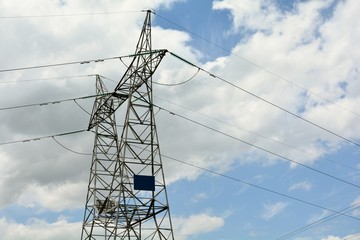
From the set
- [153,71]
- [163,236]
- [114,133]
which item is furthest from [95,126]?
[163,236]

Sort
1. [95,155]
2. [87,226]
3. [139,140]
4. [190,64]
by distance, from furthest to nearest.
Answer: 1. [95,155]
2. [87,226]
3. [139,140]
4. [190,64]

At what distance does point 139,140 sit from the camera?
33781 mm

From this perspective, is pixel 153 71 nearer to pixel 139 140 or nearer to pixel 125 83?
pixel 125 83

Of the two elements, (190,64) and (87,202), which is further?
(87,202)

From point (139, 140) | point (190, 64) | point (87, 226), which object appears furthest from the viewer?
point (87, 226)

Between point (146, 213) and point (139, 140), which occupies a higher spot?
point (139, 140)

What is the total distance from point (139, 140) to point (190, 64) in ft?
22.7

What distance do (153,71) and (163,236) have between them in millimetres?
12057

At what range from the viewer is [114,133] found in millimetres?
41469

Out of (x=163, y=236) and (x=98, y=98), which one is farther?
(x=98, y=98)

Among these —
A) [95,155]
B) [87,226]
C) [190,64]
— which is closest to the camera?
[190,64]

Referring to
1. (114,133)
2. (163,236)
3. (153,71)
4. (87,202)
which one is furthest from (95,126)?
(163,236)

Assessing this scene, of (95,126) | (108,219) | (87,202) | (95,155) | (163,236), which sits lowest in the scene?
(163,236)

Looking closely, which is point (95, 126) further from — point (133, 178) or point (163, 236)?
point (163, 236)
